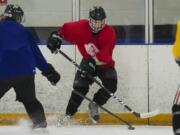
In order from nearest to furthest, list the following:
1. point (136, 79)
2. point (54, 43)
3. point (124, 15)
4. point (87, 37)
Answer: point (54, 43) → point (87, 37) → point (136, 79) → point (124, 15)

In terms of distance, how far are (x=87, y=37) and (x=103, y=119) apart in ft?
3.00

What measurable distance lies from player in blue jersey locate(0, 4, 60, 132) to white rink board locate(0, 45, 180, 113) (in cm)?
117

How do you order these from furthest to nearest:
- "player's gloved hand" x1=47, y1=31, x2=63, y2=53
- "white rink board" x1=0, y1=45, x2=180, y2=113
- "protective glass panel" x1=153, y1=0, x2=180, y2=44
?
"protective glass panel" x1=153, y1=0, x2=180, y2=44 < "white rink board" x1=0, y1=45, x2=180, y2=113 < "player's gloved hand" x1=47, y1=31, x2=63, y2=53

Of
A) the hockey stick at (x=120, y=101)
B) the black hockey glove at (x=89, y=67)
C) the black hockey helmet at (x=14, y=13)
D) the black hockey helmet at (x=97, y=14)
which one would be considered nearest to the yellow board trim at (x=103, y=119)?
the hockey stick at (x=120, y=101)

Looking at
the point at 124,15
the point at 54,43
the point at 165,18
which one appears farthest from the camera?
the point at 124,15

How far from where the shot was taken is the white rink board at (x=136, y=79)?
6.11 metres

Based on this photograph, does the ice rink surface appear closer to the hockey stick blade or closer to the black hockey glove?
the hockey stick blade

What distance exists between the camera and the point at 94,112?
5832 mm

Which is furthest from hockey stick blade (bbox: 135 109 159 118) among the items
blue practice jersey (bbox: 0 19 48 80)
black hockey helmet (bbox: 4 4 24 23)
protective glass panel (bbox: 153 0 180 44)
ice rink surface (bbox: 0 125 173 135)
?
black hockey helmet (bbox: 4 4 24 23)

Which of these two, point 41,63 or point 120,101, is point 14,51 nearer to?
point 41,63

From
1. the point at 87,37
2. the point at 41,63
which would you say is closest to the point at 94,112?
the point at 87,37

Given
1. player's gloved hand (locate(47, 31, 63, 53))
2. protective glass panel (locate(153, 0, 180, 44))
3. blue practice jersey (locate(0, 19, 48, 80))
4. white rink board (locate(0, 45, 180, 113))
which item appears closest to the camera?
blue practice jersey (locate(0, 19, 48, 80))

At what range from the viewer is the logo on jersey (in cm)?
579

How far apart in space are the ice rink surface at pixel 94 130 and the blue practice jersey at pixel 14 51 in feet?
2.03
